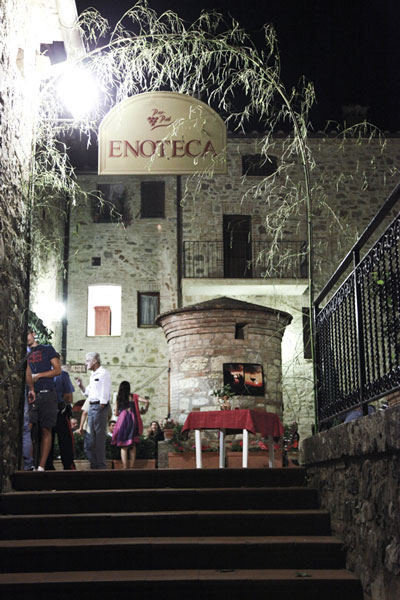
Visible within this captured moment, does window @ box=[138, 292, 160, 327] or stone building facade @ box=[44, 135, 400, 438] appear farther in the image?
window @ box=[138, 292, 160, 327]

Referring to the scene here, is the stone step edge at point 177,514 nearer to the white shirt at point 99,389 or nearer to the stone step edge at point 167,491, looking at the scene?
the stone step edge at point 167,491

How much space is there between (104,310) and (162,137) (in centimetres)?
1484

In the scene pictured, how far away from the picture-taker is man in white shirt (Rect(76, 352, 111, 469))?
8484 millimetres

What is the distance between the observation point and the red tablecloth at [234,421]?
869 cm

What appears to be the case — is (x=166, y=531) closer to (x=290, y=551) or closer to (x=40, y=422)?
(x=290, y=551)

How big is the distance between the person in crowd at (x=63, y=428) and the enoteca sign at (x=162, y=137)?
2.73 meters

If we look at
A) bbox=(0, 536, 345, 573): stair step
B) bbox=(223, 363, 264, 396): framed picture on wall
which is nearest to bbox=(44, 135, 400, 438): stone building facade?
bbox=(223, 363, 264, 396): framed picture on wall

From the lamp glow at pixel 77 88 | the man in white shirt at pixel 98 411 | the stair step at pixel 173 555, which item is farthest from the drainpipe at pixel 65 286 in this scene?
the stair step at pixel 173 555

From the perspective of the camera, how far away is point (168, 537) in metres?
5.15

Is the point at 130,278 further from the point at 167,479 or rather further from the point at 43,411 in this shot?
the point at 167,479

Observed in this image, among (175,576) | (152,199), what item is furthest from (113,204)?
(175,576)

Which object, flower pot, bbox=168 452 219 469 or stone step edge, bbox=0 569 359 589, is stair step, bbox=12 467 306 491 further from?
flower pot, bbox=168 452 219 469

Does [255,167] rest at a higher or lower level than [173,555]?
higher

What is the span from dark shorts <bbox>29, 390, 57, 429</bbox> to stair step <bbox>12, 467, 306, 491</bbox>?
1.46 meters
